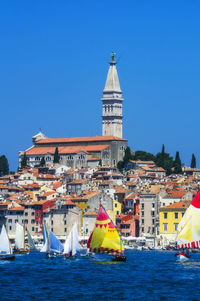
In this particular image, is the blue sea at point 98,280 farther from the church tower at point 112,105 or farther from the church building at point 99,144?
the church tower at point 112,105

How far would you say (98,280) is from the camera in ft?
208

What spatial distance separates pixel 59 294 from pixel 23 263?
23863mm

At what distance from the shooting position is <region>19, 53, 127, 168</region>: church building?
16988 cm

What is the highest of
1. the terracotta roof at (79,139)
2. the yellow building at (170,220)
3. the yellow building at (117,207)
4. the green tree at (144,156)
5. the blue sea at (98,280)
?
the terracotta roof at (79,139)

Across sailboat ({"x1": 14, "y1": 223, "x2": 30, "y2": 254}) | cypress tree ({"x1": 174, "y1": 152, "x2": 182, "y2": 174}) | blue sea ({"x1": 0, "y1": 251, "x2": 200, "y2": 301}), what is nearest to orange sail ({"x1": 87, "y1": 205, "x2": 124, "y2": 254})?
blue sea ({"x1": 0, "y1": 251, "x2": 200, "y2": 301})

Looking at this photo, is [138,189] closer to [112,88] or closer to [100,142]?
[100,142]

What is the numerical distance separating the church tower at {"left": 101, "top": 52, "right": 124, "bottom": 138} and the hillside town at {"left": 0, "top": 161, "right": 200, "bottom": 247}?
1432 inches

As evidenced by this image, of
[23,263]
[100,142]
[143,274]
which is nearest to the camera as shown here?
[143,274]

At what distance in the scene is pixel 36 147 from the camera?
600 ft

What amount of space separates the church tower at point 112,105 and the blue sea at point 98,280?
104273mm

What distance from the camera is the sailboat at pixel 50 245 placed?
8212 centimetres

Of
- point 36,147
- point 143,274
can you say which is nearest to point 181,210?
point 143,274

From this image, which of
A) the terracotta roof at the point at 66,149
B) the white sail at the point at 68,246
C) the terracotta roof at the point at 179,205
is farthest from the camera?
the terracotta roof at the point at 66,149

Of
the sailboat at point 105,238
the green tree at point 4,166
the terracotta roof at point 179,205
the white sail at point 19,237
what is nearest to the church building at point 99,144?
the green tree at point 4,166
